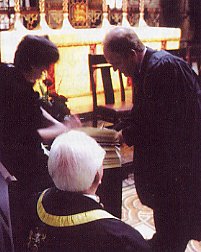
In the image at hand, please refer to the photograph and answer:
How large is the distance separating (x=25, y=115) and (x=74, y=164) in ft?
2.36

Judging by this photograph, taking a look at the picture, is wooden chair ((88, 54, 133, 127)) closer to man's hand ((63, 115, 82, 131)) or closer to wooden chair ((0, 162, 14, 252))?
man's hand ((63, 115, 82, 131))

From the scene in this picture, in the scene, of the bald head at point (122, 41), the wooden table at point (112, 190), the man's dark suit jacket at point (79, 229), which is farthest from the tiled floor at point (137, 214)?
the man's dark suit jacket at point (79, 229)

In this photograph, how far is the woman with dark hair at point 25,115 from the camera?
1770mm

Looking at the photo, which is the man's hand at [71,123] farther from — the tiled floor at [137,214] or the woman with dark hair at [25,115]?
the tiled floor at [137,214]

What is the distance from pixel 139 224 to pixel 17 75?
139cm

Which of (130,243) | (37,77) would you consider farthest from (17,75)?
(130,243)

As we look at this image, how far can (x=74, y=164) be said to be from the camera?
45.1 inches

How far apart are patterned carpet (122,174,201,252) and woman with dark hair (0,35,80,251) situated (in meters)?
0.91

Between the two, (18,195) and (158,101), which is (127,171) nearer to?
(158,101)

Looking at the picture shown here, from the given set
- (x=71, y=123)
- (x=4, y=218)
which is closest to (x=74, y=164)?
(x=4, y=218)

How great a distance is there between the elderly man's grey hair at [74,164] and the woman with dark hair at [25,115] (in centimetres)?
58

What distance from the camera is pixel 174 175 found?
1.94 metres

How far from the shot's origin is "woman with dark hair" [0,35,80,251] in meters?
1.77

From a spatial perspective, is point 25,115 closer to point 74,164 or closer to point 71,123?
point 71,123
